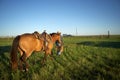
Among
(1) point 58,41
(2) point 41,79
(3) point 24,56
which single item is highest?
(1) point 58,41

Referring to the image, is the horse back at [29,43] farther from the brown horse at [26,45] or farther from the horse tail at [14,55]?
the horse tail at [14,55]

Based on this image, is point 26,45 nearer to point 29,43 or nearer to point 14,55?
point 29,43

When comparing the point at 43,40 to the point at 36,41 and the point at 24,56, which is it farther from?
the point at 24,56

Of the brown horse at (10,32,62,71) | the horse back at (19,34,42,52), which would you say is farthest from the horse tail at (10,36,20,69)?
the horse back at (19,34,42,52)

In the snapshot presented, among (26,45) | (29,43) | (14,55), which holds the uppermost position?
(29,43)

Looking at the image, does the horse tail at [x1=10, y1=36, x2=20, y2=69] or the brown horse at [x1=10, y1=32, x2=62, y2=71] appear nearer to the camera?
the horse tail at [x1=10, y1=36, x2=20, y2=69]

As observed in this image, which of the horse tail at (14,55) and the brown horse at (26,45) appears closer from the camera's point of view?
the horse tail at (14,55)

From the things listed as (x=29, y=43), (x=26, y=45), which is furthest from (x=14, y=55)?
(x=29, y=43)

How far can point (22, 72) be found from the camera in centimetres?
791

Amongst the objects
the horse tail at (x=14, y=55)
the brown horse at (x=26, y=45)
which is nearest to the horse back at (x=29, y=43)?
the brown horse at (x=26, y=45)

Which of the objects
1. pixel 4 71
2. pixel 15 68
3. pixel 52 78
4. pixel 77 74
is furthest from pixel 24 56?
pixel 77 74

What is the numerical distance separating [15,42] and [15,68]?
1.44 metres

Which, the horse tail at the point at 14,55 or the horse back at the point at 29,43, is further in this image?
the horse back at the point at 29,43

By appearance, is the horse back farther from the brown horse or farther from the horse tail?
the horse tail
